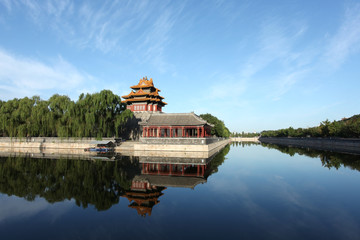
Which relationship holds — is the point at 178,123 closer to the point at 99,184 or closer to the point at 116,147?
the point at 116,147

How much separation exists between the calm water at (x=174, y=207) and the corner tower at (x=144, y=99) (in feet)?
89.5

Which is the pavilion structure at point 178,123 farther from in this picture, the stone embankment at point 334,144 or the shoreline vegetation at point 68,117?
the stone embankment at point 334,144

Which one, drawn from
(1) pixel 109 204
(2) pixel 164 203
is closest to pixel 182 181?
(2) pixel 164 203

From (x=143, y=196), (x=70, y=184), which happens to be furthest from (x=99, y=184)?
(x=143, y=196)

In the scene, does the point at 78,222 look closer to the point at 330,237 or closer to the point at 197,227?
the point at 197,227

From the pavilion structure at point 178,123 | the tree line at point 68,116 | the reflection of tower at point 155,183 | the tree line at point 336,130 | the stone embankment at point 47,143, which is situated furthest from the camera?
the tree line at point 336,130

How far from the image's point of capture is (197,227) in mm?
6445

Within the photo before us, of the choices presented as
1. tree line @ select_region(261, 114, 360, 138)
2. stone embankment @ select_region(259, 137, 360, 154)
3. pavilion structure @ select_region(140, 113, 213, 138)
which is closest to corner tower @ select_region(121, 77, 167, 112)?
pavilion structure @ select_region(140, 113, 213, 138)

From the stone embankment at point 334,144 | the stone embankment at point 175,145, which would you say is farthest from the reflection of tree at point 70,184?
the stone embankment at point 334,144

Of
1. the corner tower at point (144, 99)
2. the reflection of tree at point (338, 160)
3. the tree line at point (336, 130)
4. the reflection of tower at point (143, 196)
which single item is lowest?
the reflection of tree at point (338, 160)

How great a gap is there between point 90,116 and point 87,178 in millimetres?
18058

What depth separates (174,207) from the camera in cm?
821

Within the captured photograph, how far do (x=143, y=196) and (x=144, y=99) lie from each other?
31816 mm

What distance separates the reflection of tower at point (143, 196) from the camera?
8.08 metres
